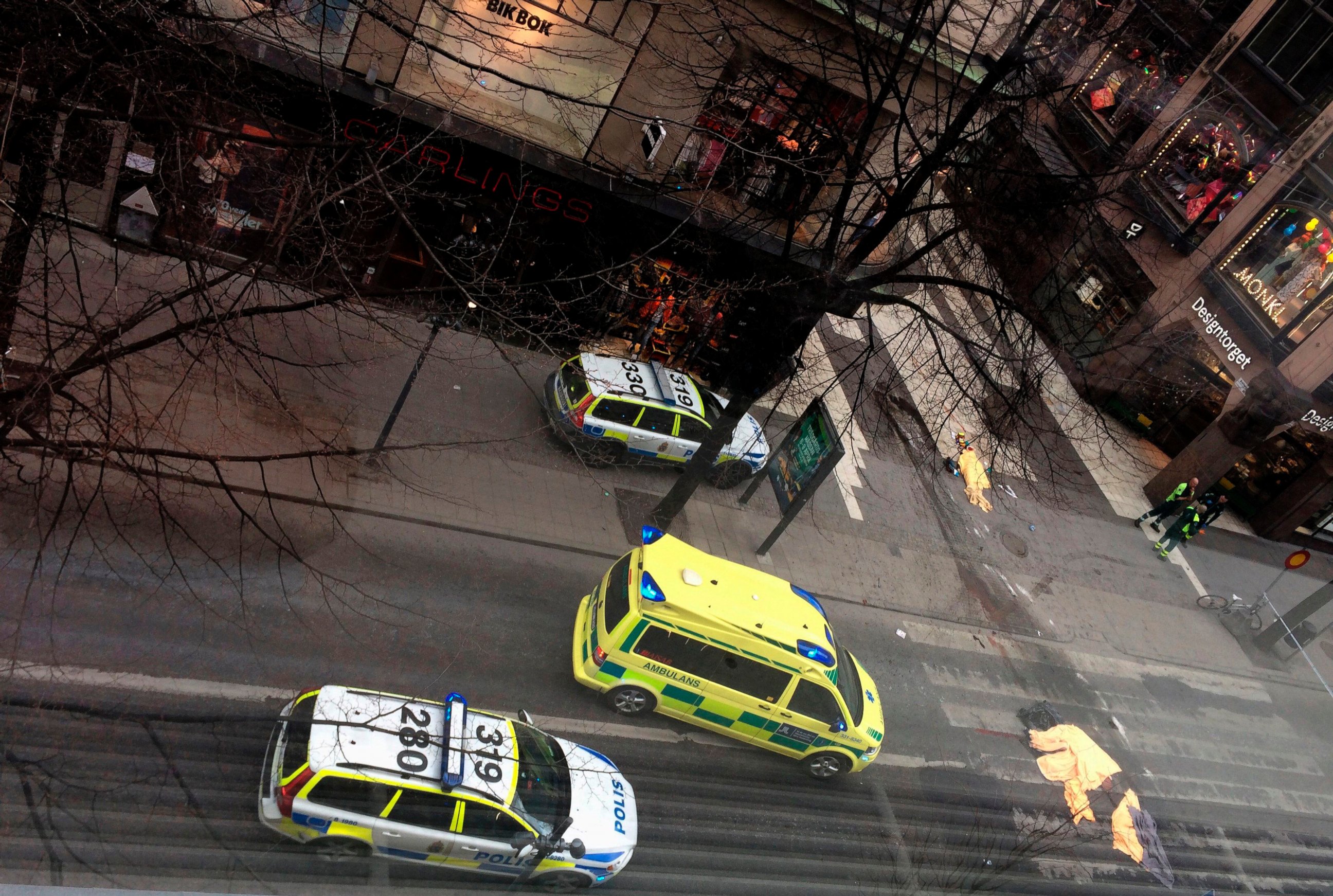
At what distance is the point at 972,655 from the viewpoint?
10320mm

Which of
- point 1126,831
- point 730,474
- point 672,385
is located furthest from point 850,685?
point 672,385

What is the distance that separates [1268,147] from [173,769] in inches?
647

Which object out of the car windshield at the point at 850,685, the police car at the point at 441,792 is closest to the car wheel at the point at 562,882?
the police car at the point at 441,792

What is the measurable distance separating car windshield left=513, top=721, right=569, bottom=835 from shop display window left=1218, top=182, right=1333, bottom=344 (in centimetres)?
1359

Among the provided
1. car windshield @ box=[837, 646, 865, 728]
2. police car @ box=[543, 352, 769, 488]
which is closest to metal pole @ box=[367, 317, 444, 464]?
police car @ box=[543, 352, 769, 488]

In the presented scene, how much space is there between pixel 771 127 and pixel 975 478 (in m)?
5.02

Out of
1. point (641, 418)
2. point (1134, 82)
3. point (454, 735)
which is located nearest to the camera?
point (454, 735)

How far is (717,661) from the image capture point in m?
8.46

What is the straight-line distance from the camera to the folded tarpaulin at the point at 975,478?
11641 millimetres

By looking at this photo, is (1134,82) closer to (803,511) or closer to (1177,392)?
(1177,392)

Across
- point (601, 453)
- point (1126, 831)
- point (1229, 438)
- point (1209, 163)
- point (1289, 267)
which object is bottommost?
point (601, 453)

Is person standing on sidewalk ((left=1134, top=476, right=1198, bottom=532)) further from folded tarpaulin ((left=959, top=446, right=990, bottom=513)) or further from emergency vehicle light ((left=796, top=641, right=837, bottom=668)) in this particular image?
emergency vehicle light ((left=796, top=641, right=837, bottom=668))

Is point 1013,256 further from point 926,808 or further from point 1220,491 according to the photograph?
point 1220,491

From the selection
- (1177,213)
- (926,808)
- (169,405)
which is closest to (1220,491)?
(1177,213)
